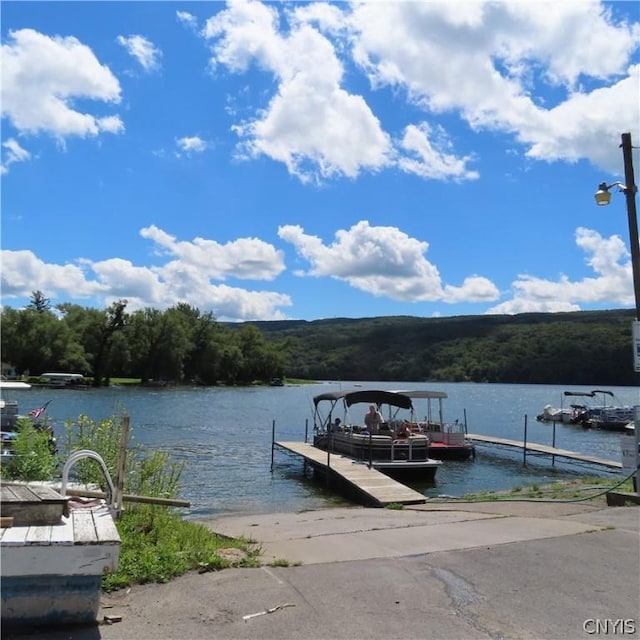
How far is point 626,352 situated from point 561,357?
21335 mm

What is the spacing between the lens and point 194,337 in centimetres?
12825

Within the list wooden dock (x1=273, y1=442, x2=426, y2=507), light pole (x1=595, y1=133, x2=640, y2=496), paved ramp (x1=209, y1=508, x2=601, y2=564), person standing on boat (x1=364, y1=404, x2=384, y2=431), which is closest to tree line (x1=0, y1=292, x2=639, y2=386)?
person standing on boat (x1=364, y1=404, x2=384, y2=431)

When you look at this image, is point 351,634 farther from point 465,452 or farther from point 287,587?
point 465,452

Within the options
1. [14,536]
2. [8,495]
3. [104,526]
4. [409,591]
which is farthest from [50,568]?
[409,591]

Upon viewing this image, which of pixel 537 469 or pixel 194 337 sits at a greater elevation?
pixel 194 337

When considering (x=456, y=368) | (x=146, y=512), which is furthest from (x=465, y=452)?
(x=456, y=368)

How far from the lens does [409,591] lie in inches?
233

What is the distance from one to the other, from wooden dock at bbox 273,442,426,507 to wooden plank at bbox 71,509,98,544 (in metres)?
11.4

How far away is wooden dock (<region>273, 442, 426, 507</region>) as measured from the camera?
16.3 m

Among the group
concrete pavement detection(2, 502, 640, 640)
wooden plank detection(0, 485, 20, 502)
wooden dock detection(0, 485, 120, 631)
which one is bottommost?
concrete pavement detection(2, 502, 640, 640)

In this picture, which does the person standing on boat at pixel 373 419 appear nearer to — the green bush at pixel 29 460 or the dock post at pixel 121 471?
the green bush at pixel 29 460

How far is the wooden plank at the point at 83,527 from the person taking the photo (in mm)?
4531

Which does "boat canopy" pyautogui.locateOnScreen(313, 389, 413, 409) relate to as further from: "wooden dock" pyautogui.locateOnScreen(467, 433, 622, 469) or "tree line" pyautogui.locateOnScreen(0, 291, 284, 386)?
"tree line" pyautogui.locateOnScreen(0, 291, 284, 386)

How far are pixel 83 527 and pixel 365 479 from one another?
1543 cm
